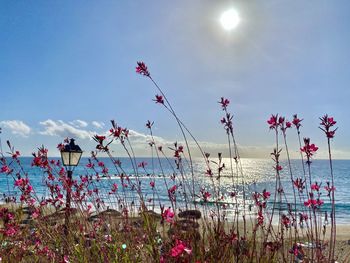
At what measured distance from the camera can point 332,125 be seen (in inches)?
91.4

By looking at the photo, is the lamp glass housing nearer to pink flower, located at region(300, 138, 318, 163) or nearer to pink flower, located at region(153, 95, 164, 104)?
pink flower, located at region(153, 95, 164, 104)

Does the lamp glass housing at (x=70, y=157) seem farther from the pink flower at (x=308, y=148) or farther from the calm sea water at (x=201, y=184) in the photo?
the pink flower at (x=308, y=148)

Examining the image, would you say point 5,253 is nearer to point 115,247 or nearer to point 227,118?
point 115,247

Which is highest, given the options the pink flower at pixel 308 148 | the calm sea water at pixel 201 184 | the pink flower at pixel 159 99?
the pink flower at pixel 159 99

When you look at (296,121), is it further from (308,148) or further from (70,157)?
(70,157)

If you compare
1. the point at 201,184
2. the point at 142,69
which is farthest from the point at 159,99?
the point at 201,184

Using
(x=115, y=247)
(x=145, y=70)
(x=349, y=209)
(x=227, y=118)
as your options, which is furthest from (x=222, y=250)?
(x=349, y=209)

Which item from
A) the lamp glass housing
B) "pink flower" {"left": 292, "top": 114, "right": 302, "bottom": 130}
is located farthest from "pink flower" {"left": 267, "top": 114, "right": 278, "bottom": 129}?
the lamp glass housing

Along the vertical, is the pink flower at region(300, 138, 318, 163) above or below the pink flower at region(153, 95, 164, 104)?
below

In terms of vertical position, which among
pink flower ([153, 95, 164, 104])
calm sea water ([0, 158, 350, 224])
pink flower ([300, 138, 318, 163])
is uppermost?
pink flower ([153, 95, 164, 104])

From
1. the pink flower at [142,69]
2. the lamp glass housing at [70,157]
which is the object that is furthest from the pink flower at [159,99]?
the lamp glass housing at [70,157]

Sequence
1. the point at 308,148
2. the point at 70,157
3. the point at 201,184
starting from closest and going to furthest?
the point at 308,148, the point at 70,157, the point at 201,184

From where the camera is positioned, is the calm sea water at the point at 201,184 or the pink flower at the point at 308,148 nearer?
the pink flower at the point at 308,148

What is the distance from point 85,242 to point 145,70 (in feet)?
6.19
